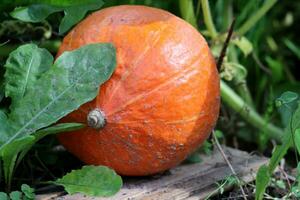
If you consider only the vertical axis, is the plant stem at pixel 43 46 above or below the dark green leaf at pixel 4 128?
below

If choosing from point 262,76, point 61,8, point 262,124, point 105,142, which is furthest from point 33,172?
point 262,76

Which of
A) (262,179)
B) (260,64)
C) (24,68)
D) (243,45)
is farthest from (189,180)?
(260,64)

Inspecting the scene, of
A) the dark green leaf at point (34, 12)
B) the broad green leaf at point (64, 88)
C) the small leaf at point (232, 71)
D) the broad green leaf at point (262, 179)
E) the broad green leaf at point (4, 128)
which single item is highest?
the dark green leaf at point (34, 12)

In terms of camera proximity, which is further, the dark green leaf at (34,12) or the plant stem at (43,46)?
the plant stem at (43,46)

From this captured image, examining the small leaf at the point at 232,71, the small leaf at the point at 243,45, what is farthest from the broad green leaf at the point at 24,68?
the small leaf at the point at 243,45

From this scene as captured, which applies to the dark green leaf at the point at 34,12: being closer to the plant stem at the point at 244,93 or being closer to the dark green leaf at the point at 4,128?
the dark green leaf at the point at 4,128

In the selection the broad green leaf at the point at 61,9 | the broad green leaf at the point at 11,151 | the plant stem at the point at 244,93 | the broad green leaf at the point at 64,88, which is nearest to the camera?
the broad green leaf at the point at 11,151

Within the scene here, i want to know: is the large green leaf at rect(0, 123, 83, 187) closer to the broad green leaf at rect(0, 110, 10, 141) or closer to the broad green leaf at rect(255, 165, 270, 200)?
the broad green leaf at rect(0, 110, 10, 141)
